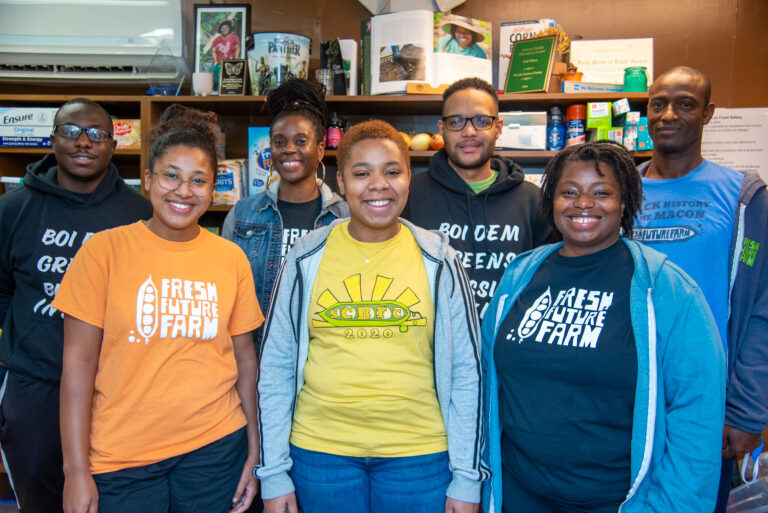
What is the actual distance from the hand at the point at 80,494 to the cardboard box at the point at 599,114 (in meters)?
2.57

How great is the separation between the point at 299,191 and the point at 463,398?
1.05 m

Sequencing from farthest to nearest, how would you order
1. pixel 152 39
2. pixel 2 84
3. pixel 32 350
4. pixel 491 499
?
pixel 2 84 → pixel 152 39 → pixel 32 350 → pixel 491 499

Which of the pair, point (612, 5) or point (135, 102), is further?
point (612, 5)

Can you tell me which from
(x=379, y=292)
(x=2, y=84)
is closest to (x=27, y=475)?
(x=379, y=292)

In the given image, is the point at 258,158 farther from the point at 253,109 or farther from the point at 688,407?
the point at 688,407

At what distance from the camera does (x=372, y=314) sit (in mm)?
1257

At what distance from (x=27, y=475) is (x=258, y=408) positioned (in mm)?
863

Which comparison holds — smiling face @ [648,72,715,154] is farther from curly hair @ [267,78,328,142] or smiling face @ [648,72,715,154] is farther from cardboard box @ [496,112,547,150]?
curly hair @ [267,78,328,142]

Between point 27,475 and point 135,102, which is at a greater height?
point 135,102

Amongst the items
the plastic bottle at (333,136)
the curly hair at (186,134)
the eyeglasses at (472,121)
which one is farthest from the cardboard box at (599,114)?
the curly hair at (186,134)

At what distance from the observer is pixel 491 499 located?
1293mm

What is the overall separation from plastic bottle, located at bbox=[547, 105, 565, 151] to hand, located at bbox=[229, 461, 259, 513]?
7.07ft

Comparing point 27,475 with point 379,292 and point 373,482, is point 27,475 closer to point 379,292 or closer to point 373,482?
point 373,482

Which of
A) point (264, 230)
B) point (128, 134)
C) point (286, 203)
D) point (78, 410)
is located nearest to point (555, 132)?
point (286, 203)
